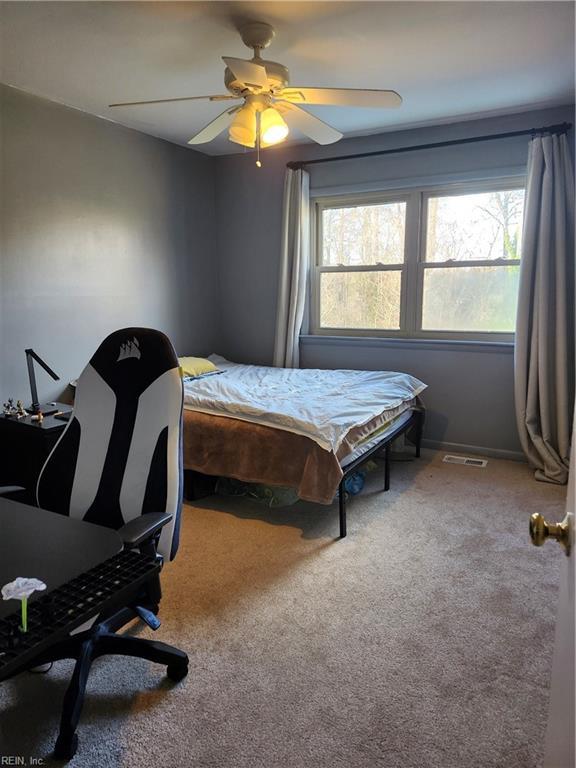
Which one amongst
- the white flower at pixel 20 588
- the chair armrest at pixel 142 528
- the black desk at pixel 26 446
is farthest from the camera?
the black desk at pixel 26 446

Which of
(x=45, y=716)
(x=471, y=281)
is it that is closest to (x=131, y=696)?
(x=45, y=716)

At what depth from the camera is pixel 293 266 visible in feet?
14.1

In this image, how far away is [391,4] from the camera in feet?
6.87

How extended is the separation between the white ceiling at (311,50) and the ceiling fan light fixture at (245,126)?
351 millimetres

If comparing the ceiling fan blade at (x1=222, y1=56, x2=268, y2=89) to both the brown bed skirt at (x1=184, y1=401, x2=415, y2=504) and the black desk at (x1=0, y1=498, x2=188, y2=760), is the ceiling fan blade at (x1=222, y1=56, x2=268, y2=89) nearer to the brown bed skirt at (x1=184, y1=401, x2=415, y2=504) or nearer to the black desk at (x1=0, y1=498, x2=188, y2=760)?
the brown bed skirt at (x1=184, y1=401, x2=415, y2=504)

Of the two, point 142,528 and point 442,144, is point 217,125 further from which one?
point 142,528

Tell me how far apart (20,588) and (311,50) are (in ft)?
8.77

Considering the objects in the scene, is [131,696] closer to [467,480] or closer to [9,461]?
[9,461]

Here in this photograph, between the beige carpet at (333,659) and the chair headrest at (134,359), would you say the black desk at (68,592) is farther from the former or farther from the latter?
the chair headrest at (134,359)

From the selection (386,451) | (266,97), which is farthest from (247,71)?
(386,451)

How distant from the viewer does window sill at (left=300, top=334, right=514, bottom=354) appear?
373cm

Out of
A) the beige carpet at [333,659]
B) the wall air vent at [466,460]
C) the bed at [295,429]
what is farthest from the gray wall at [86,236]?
the wall air vent at [466,460]

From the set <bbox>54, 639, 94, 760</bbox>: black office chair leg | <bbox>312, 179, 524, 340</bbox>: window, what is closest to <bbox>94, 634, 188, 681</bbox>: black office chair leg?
<bbox>54, 639, 94, 760</bbox>: black office chair leg

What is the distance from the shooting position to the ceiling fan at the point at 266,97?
2.16 metres
